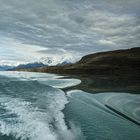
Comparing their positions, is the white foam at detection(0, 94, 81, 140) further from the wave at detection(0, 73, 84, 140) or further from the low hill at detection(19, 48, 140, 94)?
the low hill at detection(19, 48, 140, 94)

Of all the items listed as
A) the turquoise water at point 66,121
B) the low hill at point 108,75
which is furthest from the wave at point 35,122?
the low hill at point 108,75

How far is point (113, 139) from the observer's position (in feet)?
50.8

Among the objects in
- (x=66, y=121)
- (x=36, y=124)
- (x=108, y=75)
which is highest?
(x=36, y=124)

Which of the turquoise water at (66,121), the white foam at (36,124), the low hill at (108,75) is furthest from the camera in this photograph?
the low hill at (108,75)

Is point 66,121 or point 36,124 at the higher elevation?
point 36,124

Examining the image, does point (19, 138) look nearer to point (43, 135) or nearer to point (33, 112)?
point (43, 135)

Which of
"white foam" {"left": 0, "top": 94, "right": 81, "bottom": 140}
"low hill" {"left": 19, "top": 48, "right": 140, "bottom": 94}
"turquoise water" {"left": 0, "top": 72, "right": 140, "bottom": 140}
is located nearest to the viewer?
"white foam" {"left": 0, "top": 94, "right": 81, "bottom": 140}

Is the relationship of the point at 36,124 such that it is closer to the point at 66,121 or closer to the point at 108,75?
the point at 66,121

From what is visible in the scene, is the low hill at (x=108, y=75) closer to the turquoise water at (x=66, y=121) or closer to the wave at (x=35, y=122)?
Result: the turquoise water at (x=66, y=121)

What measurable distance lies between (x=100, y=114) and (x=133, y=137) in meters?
6.58

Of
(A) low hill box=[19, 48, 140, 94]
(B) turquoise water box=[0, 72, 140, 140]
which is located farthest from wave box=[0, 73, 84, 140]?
(A) low hill box=[19, 48, 140, 94]

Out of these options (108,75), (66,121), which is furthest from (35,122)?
(108,75)

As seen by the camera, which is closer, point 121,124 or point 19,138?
point 19,138

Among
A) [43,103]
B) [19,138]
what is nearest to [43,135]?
[19,138]
